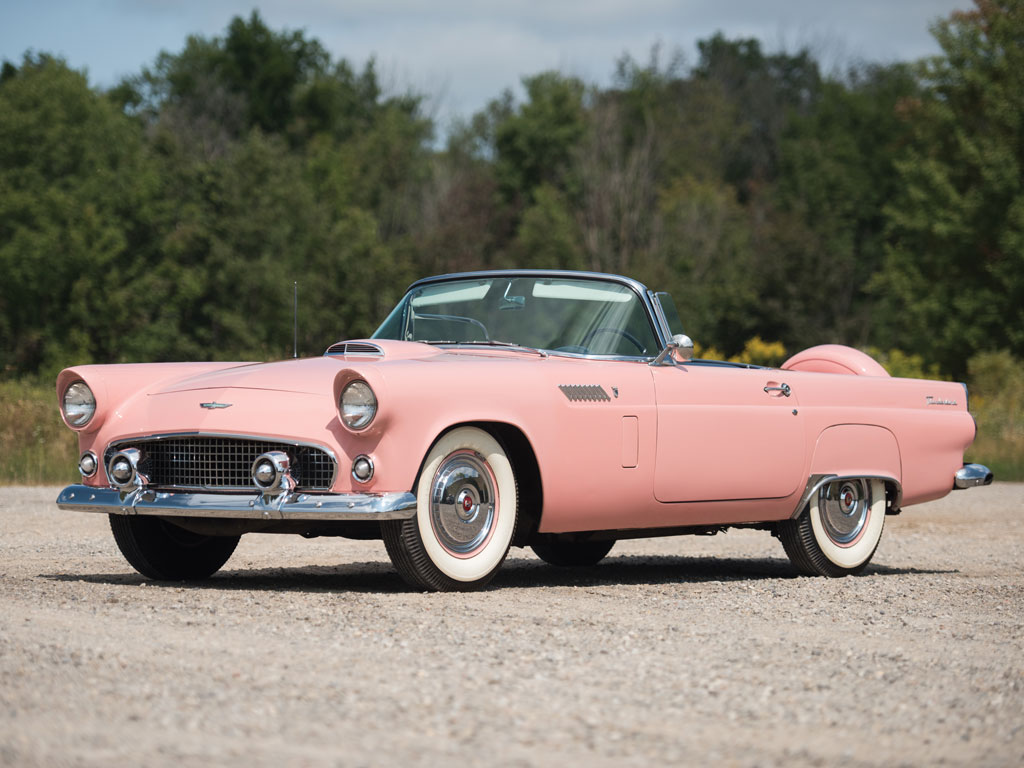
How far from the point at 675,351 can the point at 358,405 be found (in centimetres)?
217

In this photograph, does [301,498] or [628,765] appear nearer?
[628,765]

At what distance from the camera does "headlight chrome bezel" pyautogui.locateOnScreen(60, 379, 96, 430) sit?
283 inches

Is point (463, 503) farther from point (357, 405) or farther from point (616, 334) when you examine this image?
point (616, 334)

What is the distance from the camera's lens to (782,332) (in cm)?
4572

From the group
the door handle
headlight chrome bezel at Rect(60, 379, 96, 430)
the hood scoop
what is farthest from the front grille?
the door handle

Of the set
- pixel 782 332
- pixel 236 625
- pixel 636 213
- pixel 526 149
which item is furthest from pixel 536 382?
pixel 526 149

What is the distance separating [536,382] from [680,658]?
2.09 m

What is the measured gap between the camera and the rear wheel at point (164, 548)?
24.2 ft

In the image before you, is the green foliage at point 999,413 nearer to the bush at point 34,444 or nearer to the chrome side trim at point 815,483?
the bush at point 34,444

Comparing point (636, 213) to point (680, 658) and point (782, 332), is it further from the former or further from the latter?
point (680, 658)

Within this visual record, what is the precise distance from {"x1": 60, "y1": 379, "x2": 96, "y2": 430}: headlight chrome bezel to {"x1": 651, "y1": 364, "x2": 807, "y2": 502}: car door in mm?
2840

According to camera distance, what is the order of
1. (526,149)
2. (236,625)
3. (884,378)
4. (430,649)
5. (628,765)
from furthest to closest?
1. (526,149)
2. (884,378)
3. (236,625)
4. (430,649)
5. (628,765)

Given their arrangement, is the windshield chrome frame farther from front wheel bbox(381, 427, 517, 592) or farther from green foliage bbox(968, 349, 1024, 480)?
green foliage bbox(968, 349, 1024, 480)

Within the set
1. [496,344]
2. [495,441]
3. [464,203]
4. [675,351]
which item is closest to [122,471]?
[495,441]
